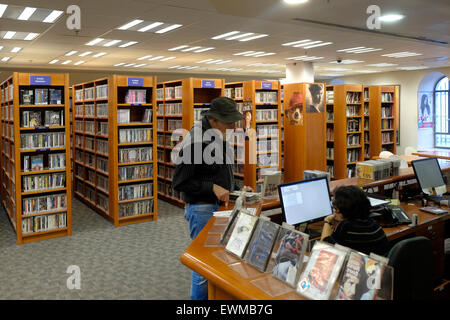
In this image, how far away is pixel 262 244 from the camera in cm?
208

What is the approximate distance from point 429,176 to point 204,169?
2859 mm

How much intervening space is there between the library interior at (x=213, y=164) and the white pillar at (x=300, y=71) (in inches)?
16.7

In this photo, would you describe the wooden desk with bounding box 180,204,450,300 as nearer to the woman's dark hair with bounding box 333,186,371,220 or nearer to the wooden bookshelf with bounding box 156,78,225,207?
the woman's dark hair with bounding box 333,186,371,220

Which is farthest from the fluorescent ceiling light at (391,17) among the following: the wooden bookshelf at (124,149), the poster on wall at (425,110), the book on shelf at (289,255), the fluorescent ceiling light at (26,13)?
the poster on wall at (425,110)

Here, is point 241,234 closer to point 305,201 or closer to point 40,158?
point 305,201

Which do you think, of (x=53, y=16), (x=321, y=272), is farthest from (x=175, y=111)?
(x=321, y=272)

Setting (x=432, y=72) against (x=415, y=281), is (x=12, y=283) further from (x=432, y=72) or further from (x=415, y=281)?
(x=432, y=72)

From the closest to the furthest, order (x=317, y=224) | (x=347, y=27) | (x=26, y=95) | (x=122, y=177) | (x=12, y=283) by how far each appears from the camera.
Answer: (x=317, y=224), (x=12, y=283), (x=26, y=95), (x=122, y=177), (x=347, y=27)

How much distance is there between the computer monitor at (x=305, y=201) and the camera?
3090mm

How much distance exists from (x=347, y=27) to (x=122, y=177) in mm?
4689

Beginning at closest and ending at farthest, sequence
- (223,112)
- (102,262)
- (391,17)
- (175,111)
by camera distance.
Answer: (223,112) < (102,262) < (391,17) < (175,111)

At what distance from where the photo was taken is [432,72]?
14891mm

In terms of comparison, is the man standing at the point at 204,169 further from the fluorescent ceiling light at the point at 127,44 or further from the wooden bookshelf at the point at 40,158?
the fluorescent ceiling light at the point at 127,44
